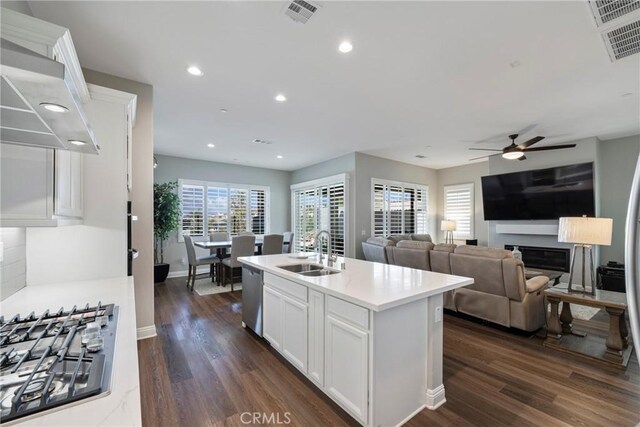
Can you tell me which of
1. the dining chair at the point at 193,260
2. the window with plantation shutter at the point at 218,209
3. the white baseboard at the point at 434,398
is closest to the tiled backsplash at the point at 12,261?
the white baseboard at the point at 434,398

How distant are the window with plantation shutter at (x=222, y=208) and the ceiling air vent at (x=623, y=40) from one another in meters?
7.05

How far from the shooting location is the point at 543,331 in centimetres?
328

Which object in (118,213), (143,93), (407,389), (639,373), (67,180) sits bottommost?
(639,373)

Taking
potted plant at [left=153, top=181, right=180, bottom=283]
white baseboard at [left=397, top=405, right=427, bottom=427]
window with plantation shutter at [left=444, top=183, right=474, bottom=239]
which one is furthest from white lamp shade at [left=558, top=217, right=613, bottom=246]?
potted plant at [left=153, top=181, right=180, bottom=283]

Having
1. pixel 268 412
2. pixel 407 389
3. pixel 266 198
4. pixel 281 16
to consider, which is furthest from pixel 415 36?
pixel 266 198

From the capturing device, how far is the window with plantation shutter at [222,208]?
6.76m

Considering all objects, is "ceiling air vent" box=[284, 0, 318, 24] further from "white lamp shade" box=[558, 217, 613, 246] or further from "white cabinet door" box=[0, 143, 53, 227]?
"white lamp shade" box=[558, 217, 613, 246]

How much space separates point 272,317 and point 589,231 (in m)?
3.36

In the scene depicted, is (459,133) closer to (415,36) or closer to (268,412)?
(415,36)

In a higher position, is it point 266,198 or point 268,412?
point 266,198

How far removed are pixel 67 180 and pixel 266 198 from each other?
21.0 feet

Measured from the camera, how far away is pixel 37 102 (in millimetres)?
855

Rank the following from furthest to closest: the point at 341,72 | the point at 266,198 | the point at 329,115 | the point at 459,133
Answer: the point at 266,198 → the point at 459,133 → the point at 329,115 → the point at 341,72
